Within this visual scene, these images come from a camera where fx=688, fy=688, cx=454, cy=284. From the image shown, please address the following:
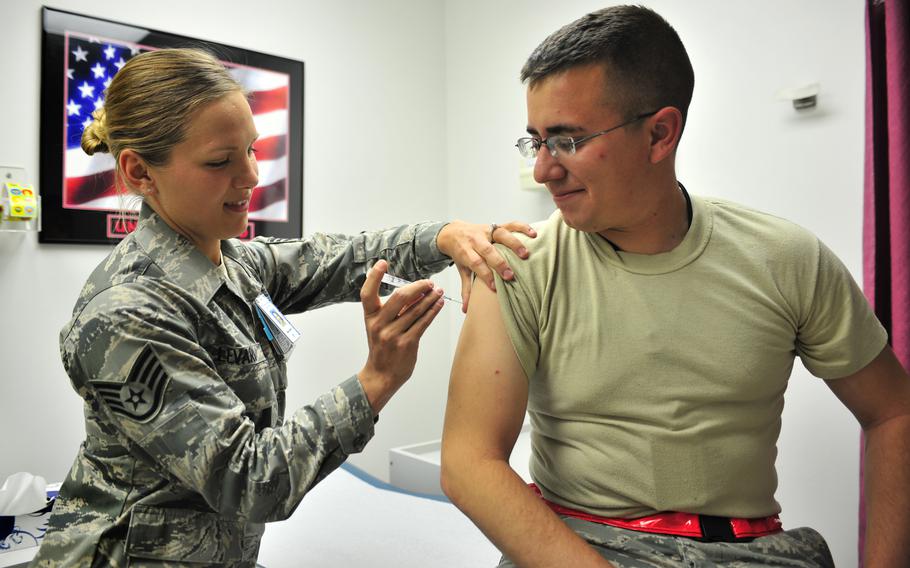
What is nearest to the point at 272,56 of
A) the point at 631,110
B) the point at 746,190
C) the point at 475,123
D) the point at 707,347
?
the point at 475,123

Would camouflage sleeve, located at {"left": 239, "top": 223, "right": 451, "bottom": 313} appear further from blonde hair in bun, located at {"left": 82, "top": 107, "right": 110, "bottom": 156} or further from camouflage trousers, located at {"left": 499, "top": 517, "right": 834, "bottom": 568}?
camouflage trousers, located at {"left": 499, "top": 517, "right": 834, "bottom": 568}

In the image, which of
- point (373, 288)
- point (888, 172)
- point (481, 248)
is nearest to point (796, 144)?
point (888, 172)

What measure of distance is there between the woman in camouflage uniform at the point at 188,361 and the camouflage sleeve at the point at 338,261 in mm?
273

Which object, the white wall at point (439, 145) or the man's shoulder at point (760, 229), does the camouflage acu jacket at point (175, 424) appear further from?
the white wall at point (439, 145)

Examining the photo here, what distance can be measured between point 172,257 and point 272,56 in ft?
7.25

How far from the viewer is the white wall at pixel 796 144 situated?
2.34 meters

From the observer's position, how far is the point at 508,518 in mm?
1143

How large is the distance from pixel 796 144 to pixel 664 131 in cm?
143

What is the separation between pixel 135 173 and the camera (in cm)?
136

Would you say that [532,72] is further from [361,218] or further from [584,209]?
[361,218]

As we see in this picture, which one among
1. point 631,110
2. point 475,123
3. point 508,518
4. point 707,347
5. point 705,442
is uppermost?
point 475,123

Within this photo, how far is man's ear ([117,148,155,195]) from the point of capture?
133 centimetres

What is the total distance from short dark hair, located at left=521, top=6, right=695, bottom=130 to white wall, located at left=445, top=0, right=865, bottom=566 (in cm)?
136

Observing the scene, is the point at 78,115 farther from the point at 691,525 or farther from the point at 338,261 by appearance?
the point at 691,525
